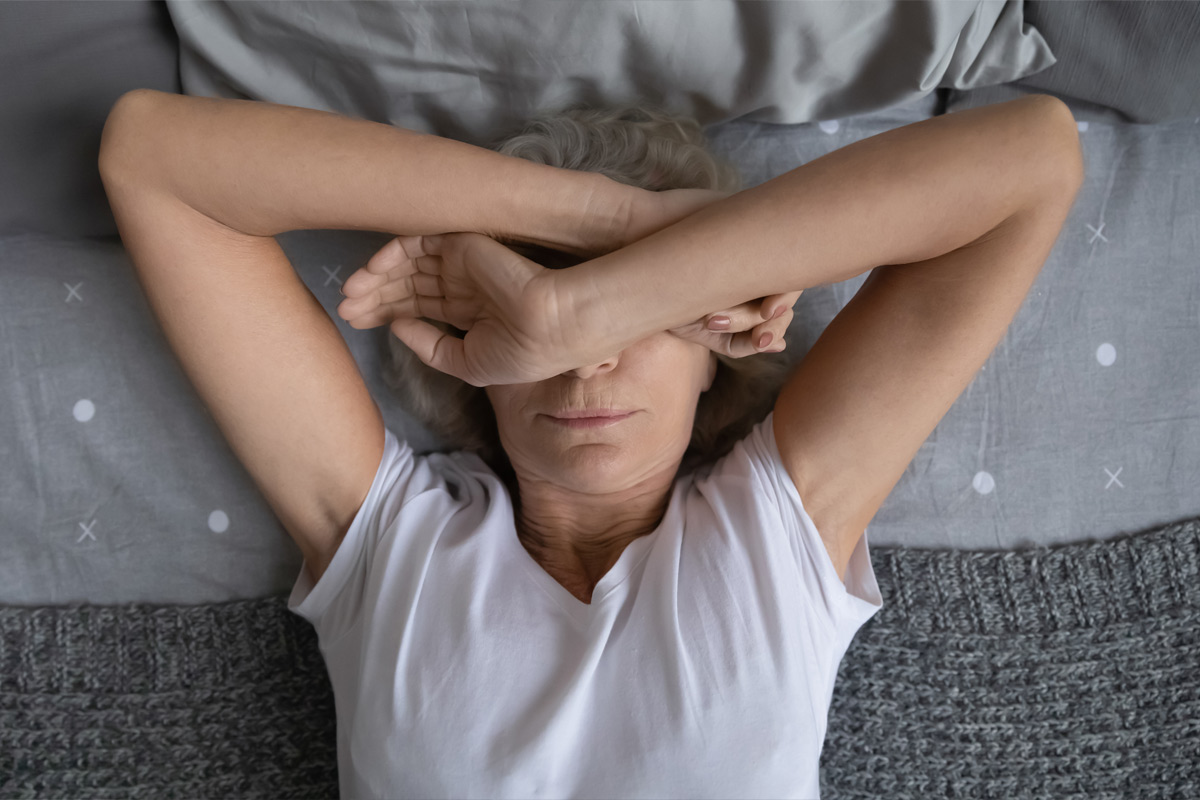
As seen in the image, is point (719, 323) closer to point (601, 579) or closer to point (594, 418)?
point (594, 418)

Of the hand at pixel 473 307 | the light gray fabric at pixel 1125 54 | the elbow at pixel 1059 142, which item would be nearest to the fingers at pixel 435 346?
the hand at pixel 473 307

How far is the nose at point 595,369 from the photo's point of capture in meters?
0.93

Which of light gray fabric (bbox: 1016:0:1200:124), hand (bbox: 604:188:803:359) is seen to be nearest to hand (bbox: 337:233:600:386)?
hand (bbox: 604:188:803:359)

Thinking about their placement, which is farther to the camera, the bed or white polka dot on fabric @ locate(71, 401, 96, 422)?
white polka dot on fabric @ locate(71, 401, 96, 422)

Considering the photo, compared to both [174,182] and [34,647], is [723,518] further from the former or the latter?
[34,647]

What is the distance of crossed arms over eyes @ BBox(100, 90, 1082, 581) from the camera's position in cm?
86

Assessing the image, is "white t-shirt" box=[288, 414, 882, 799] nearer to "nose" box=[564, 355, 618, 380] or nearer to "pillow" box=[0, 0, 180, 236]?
"nose" box=[564, 355, 618, 380]

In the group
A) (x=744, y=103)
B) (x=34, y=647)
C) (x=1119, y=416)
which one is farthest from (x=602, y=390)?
(x=34, y=647)

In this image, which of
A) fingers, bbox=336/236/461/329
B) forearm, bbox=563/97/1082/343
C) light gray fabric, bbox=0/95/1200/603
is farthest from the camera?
light gray fabric, bbox=0/95/1200/603

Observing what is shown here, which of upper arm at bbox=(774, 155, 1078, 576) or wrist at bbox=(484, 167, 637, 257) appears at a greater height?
wrist at bbox=(484, 167, 637, 257)

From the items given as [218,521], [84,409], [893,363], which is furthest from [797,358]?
[84,409]

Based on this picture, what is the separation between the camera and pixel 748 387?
1.19 metres

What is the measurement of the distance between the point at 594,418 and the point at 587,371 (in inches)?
3.2

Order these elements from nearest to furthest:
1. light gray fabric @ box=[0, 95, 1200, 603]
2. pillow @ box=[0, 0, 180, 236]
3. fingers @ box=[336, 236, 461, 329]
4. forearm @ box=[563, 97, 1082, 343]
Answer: forearm @ box=[563, 97, 1082, 343]
fingers @ box=[336, 236, 461, 329]
pillow @ box=[0, 0, 180, 236]
light gray fabric @ box=[0, 95, 1200, 603]
